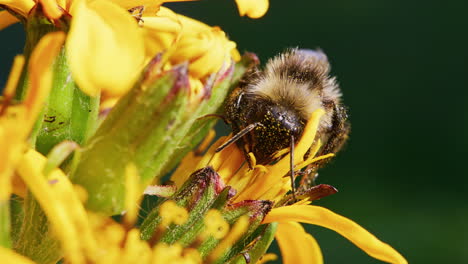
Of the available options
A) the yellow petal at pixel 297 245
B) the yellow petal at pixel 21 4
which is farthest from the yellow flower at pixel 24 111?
the yellow petal at pixel 297 245

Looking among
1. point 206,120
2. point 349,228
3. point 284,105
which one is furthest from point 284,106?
point 349,228

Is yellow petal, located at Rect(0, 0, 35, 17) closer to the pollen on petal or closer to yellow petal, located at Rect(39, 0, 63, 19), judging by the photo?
yellow petal, located at Rect(39, 0, 63, 19)

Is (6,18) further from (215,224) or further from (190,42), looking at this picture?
(215,224)

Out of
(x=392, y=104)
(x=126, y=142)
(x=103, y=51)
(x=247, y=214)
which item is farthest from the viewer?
(x=392, y=104)

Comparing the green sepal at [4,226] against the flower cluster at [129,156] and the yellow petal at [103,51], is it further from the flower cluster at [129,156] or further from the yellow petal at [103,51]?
the yellow petal at [103,51]

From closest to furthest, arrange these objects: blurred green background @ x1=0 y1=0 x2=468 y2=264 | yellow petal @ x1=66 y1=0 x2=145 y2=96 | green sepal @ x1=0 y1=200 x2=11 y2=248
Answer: yellow petal @ x1=66 y1=0 x2=145 y2=96 → green sepal @ x1=0 y1=200 x2=11 y2=248 → blurred green background @ x1=0 y1=0 x2=468 y2=264

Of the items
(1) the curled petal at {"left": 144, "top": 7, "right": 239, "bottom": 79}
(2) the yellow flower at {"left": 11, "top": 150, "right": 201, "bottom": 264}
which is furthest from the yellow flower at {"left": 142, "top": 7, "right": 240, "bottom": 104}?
(2) the yellow flower at {"left": 11, "top": 150, "right": 201, "bottom": 264}
